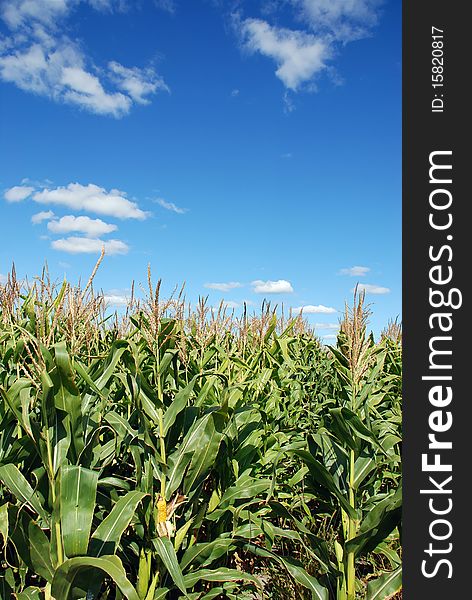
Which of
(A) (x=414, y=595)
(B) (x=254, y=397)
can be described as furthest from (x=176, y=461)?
(B) (x=254, y=397)

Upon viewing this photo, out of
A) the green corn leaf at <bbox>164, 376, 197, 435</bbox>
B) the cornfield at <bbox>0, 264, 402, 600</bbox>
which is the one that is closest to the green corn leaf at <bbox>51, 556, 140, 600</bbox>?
the cornfield at <bbox>0, 264, 402, 600</bbox>

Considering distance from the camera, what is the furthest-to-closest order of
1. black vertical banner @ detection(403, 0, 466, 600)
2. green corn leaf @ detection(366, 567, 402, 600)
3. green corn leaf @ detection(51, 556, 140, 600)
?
green corn leaf @ detection(366, 567, 402, 600) < black vertical banner @ detection(403, 0, 466, 600) < green corn leaf @ detection(51, 556, 140, 600)

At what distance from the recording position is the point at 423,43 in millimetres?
2709

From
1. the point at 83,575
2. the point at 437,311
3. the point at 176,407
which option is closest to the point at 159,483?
the point at 176,407

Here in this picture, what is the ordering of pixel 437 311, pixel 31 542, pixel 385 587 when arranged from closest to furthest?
pixel 437 311 → pixel 31 542 → pixel 385 587

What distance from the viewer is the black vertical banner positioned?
2572mm

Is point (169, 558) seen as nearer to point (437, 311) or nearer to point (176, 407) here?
point (176, 407)

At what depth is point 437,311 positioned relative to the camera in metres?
2.60

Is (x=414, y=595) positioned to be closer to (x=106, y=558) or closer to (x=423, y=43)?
(x=106, y=558)

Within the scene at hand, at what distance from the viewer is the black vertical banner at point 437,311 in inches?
101

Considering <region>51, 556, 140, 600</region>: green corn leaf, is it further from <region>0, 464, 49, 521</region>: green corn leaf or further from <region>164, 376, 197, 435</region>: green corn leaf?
<region>164, 376, 197, 435</region>: green corn leaf

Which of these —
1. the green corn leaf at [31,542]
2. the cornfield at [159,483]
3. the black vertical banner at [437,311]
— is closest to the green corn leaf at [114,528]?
the cornfield at [159,483]

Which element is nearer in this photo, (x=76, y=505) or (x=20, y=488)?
(x=76, y=505)

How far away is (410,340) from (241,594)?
7.11 feet
